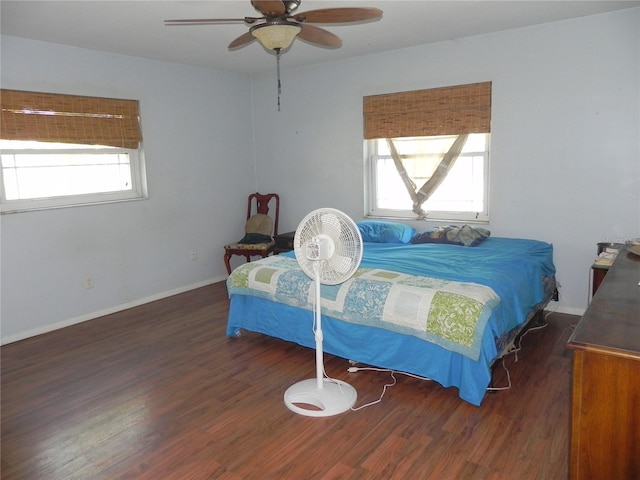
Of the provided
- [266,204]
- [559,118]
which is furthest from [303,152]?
[559,118]

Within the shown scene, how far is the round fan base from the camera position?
2479mm

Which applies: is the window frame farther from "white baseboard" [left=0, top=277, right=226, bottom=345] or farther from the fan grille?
the fan grille

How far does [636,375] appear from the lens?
1361 mm

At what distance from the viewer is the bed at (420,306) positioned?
247cm

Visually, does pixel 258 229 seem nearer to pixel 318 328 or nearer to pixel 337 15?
pixel 318 328

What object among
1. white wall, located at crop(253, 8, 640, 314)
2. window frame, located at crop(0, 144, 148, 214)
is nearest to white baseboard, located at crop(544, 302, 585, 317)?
white wall, located at crop(253, 8, 640, 314)

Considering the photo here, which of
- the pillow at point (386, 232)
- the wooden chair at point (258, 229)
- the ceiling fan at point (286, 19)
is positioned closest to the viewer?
the ceiling fan at point (286, 19)

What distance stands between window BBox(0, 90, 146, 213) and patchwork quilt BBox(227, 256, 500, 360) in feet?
6.57

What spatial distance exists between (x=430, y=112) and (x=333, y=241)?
7.37 feet

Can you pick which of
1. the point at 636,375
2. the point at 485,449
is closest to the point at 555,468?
the point at 485,449

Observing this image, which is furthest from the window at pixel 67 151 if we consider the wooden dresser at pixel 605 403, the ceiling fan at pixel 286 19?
the wooden dresser at pixel 605 403

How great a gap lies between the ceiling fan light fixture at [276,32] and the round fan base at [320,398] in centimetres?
188

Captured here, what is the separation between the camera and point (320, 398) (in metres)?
2.55

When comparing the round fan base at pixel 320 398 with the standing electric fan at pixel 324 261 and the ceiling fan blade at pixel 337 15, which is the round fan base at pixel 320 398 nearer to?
the standing electric fan at pixel 324 261
